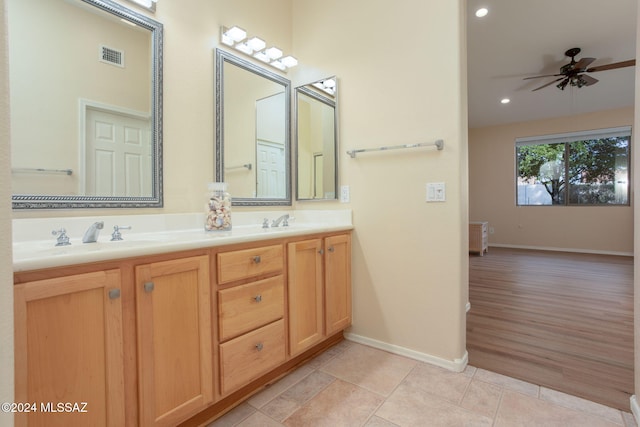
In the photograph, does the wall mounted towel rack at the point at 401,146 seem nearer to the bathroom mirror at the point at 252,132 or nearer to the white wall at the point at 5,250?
the bathroom mirror at the point at 252,132

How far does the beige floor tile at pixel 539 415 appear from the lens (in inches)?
55.4

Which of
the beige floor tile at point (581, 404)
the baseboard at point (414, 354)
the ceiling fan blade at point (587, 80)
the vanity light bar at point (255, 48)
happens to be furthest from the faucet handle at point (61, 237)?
the ceiling fan blade at point (587, 80)

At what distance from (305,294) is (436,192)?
3.32 feet

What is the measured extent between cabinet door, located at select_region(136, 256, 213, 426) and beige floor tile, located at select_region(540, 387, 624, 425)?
1.70m

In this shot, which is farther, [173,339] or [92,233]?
[92,233]

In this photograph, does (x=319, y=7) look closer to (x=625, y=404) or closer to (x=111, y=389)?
(x=111, y=389)

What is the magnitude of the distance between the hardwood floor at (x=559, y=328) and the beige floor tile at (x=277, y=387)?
1.06m

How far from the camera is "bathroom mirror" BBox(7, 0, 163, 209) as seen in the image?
50.3 inches

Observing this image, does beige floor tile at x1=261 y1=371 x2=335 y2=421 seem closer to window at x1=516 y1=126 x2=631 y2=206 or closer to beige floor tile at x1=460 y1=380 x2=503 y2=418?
beige floor tile at x1=460 y1=380 x2=503 y2=418

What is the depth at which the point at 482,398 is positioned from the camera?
159 cm

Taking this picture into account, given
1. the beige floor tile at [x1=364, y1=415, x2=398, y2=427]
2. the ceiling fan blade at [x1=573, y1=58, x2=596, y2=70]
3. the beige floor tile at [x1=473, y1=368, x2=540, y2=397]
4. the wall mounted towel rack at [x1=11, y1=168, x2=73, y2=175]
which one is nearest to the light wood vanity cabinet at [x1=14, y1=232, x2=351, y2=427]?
the beige floor tile at [x1=364, y1=415, x2=398, y2=427]

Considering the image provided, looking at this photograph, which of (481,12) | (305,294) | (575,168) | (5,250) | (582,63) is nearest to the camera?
(5,250)

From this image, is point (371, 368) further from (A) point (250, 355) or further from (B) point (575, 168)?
(B) point (575, 168)

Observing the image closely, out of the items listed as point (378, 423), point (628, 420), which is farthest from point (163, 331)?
point (628, 420)
